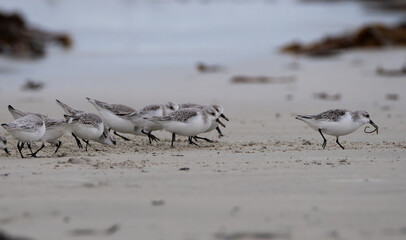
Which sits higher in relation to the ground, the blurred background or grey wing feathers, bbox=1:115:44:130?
the blurred background

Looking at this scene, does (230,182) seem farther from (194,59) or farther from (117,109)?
(194,59)

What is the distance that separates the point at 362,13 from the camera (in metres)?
30.7

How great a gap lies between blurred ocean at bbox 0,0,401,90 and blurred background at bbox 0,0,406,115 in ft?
0.12

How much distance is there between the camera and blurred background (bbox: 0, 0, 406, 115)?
40.4ft

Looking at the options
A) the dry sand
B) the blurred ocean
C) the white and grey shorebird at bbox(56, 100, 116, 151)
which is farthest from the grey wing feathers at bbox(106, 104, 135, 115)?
the blurred ocean

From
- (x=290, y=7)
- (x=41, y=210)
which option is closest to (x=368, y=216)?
(x=41, y=210)

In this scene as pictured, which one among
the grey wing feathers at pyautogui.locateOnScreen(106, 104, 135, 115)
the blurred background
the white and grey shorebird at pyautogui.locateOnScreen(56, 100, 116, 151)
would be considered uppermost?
the blurred background

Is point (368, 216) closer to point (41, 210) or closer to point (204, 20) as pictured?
point (41, 210)

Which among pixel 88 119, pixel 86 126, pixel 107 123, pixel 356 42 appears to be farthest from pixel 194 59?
pixel 86 126

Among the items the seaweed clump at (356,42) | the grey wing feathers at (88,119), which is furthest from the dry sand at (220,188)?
the seaweed clump at (356,42)

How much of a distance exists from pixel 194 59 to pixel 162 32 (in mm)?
6487

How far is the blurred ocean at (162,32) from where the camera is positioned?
16.2 m

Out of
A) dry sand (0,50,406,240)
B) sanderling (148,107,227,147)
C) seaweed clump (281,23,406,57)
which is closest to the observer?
dry sand (0,50,406,240)

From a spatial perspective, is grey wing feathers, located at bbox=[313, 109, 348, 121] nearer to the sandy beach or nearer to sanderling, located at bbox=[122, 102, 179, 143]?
the sandy beach
